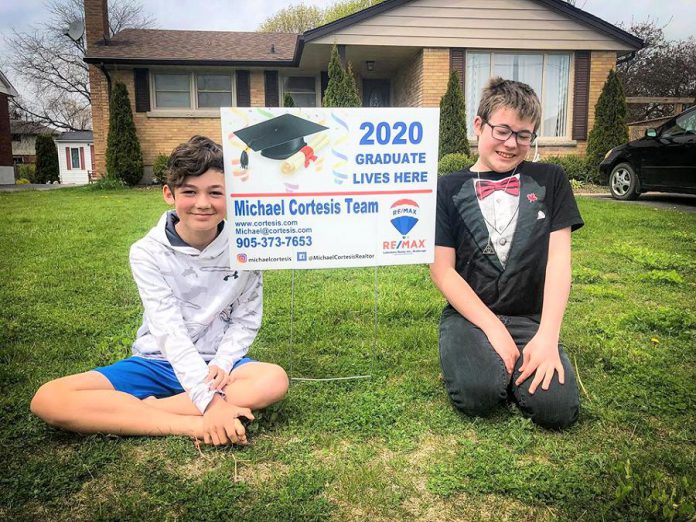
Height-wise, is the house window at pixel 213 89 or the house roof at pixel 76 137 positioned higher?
the house roof at pixel 76 137

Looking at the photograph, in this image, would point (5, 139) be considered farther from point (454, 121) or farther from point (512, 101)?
point (512, 101)

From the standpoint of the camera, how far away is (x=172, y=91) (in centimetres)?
1623

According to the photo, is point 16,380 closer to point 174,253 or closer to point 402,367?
point 174,253

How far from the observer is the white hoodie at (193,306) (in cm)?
232

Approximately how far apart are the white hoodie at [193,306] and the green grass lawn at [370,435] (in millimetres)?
331

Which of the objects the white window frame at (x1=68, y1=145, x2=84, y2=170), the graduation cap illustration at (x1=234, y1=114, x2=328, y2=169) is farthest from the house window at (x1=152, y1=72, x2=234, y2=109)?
the white window frame at (x1=68, y1=145, x2=84, y2=170)

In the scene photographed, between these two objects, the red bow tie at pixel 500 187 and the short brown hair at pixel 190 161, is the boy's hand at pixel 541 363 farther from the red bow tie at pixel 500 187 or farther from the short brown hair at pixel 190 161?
the short brown hair at pixel 190 161

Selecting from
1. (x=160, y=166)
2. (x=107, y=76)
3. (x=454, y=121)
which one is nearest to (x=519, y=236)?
(x=454, y=121)

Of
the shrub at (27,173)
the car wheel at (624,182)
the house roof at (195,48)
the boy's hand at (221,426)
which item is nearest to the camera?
the boy's hand at (221,426)

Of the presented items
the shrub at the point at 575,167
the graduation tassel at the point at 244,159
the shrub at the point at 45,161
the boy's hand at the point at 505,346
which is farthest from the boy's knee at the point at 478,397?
the shrub at the point at 45,161

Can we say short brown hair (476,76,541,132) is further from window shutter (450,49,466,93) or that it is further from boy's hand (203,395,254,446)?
window shutter (450,49,466,93)

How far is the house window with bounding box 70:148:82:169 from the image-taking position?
41.7 meters

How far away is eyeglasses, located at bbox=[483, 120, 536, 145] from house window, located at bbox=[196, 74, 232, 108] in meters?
15.0

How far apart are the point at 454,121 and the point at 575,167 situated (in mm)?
3203
